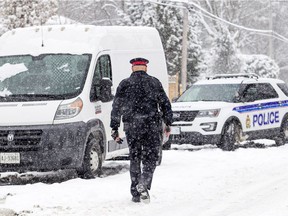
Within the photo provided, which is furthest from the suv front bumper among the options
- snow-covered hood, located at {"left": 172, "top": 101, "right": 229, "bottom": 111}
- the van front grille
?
the van front grille

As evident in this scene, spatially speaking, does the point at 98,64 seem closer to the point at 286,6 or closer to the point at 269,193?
the point at 269,193

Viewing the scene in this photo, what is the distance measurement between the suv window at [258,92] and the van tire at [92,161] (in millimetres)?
6341

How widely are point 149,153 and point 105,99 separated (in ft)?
9.13

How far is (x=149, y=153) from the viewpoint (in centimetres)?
920

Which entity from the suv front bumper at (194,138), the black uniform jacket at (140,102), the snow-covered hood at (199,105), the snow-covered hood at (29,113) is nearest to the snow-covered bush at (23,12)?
the snow-covered hood at (199,105)

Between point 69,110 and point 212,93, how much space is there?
22.4ft

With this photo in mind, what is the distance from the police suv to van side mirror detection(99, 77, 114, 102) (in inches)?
186

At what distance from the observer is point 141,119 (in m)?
9.25

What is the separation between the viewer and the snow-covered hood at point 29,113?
1105cm

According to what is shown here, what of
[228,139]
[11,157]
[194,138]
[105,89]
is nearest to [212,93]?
[228,139]

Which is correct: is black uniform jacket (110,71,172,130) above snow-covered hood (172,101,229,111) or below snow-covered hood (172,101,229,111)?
above

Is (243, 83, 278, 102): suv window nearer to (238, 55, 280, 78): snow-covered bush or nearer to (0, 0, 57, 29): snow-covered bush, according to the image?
(0, 0, 57, 29): snow-covered bush

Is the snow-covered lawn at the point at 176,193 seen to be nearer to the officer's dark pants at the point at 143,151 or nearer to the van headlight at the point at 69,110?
the officer's dark pants at the point at 143,151

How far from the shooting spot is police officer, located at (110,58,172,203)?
9195 millimetres
